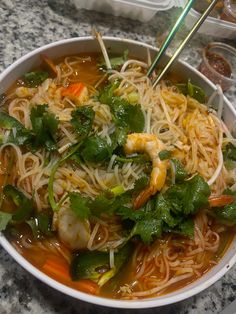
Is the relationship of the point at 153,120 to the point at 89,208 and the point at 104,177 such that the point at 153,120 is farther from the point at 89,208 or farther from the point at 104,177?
the point at 89,208

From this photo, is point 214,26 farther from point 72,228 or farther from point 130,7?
point 72,228

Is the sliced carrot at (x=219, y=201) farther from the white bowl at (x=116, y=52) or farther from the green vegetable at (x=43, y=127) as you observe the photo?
the green vegetable at (x=43, y=127)

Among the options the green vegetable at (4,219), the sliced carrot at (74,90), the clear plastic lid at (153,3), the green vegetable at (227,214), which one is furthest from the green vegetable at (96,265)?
the clear plastic lid at (153,3)

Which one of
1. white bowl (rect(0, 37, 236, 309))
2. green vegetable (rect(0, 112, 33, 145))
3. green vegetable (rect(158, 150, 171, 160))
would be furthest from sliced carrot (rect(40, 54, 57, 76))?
green vegetable (rect(158, 150, 171, 160))

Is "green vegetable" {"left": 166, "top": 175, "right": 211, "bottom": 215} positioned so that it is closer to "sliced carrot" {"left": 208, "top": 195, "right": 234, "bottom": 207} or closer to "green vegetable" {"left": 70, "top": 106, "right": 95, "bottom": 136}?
"sliced carrot" {"left": 208, "top": 195, "right": 234, "bottom": 207}

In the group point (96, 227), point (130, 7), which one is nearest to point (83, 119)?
point (96, 227)

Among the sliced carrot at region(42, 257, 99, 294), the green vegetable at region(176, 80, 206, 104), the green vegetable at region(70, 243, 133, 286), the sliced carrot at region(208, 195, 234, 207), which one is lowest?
the sliced carrot at region(42, 257, 99, 294)
